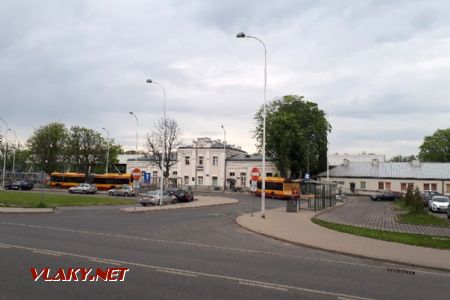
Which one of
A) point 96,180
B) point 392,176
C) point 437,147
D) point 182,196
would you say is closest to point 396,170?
point 392,176

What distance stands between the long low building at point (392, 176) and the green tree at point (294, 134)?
604 centimetres

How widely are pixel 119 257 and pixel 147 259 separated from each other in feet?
2.51

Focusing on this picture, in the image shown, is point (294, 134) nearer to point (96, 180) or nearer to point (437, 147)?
point (96, 180)

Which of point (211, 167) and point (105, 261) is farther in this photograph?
point (211, 167)

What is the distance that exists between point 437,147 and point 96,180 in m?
76.2

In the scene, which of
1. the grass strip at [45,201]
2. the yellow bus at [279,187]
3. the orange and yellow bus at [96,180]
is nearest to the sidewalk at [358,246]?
the grass strip at [45,201]

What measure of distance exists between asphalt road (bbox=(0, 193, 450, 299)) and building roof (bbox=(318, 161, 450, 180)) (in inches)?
2722

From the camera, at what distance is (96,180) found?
72.6m

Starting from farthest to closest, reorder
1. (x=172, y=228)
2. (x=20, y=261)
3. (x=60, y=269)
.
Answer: (x=172, y=228) < (x=20, y=261) < (x=60, y=269)

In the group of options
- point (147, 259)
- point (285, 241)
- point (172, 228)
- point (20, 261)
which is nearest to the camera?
point (20, 261)

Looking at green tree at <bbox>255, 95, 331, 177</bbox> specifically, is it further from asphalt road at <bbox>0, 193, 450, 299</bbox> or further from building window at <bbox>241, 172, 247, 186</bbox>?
asphalt road at <bbox>0, 193, 450, 299</bbox>

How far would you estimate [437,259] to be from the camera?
41.1 ft

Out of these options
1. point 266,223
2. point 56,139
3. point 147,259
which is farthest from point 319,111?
point 147,259

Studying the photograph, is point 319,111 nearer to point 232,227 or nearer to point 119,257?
point 232,227
